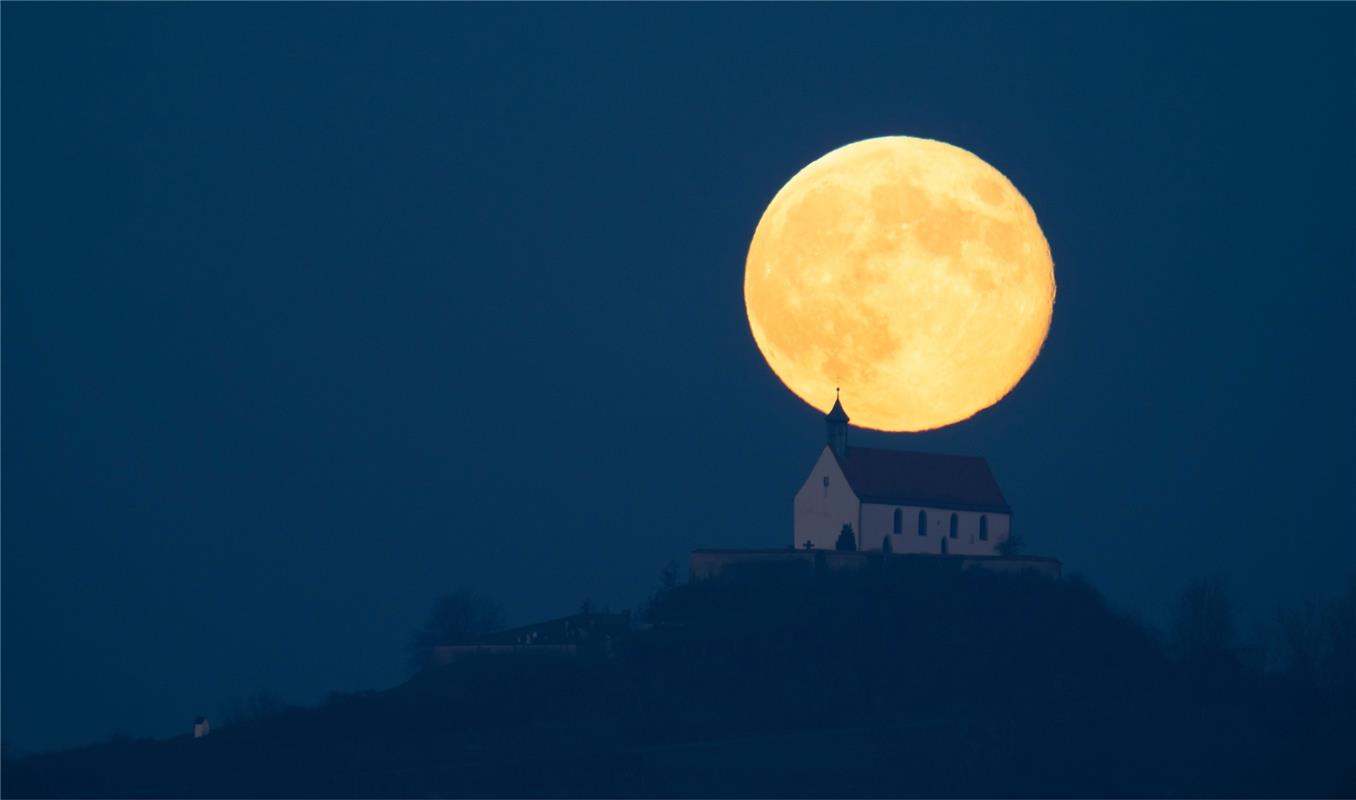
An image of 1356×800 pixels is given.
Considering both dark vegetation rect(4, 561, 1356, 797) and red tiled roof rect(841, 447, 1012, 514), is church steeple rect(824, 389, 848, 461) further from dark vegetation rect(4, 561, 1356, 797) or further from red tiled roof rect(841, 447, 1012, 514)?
dark vegetation rect(4, 561, 1356, 797)

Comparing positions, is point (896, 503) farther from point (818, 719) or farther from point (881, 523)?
point (818, 719)

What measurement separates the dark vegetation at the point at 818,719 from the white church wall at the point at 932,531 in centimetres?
166

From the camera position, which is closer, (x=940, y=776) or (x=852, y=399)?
(x=940, y=776)

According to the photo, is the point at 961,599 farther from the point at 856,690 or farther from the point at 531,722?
the point at 531,722

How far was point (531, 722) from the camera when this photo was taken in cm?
7538

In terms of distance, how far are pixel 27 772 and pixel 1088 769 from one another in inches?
1189

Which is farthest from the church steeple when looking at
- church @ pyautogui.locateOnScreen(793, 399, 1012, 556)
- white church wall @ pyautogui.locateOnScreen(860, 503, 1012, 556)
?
white church wall @ pyautogui.locateOnScreen(860, 503, 1012, 556)

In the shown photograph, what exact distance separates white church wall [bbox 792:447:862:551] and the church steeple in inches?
9.6

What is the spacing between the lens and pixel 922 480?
86125mm

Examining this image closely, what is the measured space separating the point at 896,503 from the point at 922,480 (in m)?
1.97

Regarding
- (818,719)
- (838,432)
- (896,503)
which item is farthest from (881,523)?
(818,719)

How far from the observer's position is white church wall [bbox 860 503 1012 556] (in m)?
83.9

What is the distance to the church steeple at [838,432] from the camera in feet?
276

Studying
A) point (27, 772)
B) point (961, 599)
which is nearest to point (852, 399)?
point (961, 599)
